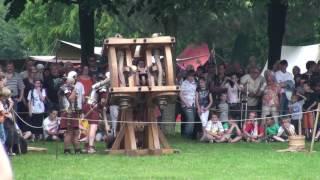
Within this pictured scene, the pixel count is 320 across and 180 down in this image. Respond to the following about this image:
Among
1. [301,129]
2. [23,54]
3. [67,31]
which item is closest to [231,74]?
[301,129]

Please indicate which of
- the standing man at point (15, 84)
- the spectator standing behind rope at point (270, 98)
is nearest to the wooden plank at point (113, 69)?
the standing man at point (15, 84)

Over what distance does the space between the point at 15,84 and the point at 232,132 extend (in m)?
4.84

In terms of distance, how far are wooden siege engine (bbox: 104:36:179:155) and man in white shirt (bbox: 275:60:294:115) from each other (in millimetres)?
4741

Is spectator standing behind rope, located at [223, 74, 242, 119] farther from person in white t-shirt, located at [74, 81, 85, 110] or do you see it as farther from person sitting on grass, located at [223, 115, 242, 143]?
person in white t-shirt, located at [74, 81, 85, 110]

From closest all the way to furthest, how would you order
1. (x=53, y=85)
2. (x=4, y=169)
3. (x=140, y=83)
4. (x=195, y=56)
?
(x=4, y=169), (x=140, y=83), (x=53, y=85), (x=195, y=56)

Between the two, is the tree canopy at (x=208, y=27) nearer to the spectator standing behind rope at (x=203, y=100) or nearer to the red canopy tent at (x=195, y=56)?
the red canopy tent at (x=195, y=56)

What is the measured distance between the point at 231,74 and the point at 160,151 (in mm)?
5087

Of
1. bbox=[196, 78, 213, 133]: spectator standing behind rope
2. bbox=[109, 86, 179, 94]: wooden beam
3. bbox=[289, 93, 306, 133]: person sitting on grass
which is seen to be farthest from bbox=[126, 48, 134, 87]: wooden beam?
bbox=[289, 93, 306, 133]: person sitting on grass

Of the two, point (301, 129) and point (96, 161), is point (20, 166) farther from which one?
point (301, 129)

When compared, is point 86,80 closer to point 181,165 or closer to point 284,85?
point 181,165

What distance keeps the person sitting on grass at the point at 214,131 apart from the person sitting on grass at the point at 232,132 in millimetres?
110

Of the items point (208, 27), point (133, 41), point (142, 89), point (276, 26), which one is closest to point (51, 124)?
point (142, 89)

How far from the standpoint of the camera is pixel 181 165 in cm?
1152

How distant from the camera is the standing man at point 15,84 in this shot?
53.5 feet
